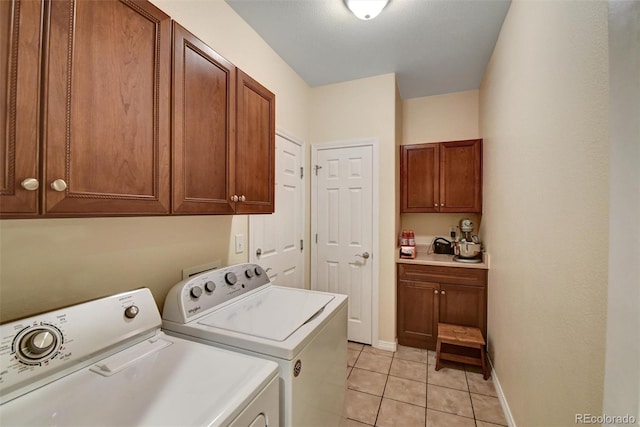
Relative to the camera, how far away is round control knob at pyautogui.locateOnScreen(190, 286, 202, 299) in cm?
123

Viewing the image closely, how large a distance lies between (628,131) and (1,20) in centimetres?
145

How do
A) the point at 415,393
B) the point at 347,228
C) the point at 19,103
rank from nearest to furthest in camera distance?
the point at 19,103 → the point at 415,393 → the point at 347,228

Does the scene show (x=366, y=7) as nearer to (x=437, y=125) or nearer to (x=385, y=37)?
(x=385, y=37)

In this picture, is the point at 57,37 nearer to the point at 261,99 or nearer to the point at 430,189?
the point at 261,99

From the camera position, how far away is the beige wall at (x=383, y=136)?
262 centimetres

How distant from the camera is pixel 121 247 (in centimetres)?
116

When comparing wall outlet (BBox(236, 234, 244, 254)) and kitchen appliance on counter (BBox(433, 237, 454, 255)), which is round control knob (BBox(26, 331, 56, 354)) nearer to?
wall outlet (BBox(236, 234, 244, 254))

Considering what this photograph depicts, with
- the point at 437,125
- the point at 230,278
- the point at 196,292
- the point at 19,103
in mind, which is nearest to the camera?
the point at 19,103

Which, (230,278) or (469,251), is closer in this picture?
(230,278)

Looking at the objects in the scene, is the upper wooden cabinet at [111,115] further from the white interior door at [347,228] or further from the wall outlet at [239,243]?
the white interior door at [347,228]

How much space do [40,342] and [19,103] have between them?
0.66 metres

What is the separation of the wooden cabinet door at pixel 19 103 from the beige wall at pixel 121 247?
42 cm

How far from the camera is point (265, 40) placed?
2.17 metres

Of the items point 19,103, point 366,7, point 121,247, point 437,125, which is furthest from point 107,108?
Answer: point 437,125
